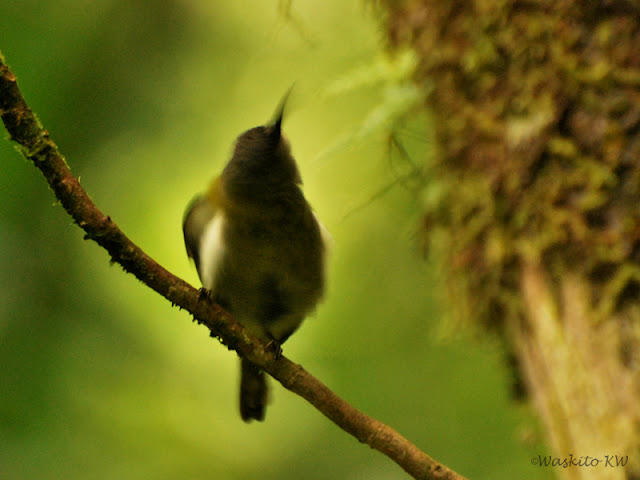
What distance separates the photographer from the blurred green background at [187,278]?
3693 millimetres

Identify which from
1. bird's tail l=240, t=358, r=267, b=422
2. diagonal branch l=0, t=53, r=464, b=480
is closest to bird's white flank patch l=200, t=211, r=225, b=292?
bird's tail l=240, t=358, r=267, b=422

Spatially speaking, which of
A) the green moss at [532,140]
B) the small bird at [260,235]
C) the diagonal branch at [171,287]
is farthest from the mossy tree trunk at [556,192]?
the diagonal branch at [171,287]

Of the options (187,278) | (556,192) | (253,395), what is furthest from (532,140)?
(187,278)

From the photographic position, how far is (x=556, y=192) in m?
2.13

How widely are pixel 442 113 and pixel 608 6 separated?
70 cm

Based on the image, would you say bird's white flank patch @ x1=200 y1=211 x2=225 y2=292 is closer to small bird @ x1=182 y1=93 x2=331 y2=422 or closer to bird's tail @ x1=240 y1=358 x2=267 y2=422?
small bird @ x1=182 y1=93 x2=331 y2=422

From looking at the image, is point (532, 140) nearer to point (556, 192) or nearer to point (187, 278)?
point (556, 192)

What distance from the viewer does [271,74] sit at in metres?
4.29

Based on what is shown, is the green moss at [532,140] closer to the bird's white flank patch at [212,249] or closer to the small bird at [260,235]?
the small bird at [260,235]

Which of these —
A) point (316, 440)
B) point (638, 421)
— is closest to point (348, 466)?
point (316, 440)

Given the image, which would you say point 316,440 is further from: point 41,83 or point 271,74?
point 41,83

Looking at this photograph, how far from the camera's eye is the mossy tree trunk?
191 cm

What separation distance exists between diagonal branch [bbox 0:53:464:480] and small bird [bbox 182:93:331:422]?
0.69 meters

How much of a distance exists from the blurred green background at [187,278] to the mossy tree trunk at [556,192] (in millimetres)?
917
